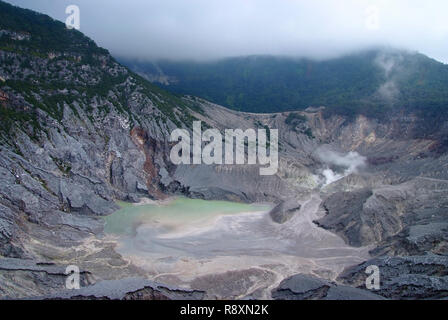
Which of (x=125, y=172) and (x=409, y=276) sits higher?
(x=125, y=172)

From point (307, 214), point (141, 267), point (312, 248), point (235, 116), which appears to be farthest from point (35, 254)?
point (235, 116)

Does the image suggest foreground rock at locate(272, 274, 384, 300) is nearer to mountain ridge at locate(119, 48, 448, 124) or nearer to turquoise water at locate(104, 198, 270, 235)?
turquoise water at locate(104, 198, 270, 235)

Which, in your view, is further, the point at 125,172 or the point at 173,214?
the point at 125,172

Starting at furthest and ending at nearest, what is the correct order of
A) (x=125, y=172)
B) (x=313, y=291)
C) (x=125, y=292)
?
(x=125, y=172)
(x=313, y=291)
(x=125, y=292)

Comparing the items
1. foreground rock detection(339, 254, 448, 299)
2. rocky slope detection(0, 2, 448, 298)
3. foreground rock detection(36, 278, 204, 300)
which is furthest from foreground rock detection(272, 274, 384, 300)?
foreground rock detection(36, 278, 204, 300)

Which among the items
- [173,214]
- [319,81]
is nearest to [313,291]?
[173,214]

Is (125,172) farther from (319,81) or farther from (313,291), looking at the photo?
(319,81)

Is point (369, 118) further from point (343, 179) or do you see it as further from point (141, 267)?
point (141, 267)
